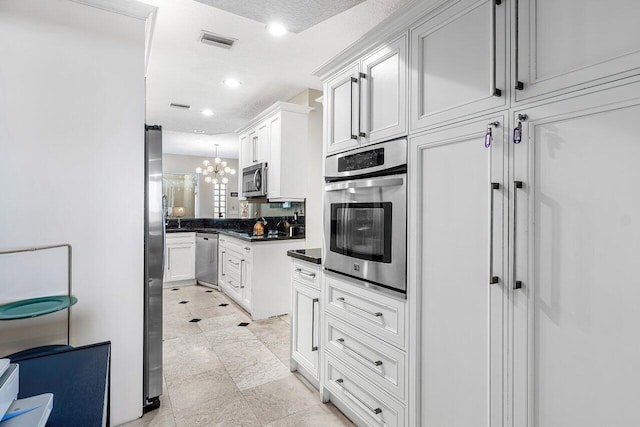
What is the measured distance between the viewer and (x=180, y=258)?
18.7ft

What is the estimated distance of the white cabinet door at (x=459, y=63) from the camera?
50.1 inches

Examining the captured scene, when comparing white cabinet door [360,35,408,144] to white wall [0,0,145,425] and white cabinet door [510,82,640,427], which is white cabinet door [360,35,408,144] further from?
white wall [0,0,145,425]

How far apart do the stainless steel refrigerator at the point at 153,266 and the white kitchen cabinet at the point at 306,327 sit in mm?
956

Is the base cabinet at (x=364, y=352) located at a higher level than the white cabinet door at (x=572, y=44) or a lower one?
lower

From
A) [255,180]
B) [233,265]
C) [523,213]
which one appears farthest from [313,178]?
[523,213]

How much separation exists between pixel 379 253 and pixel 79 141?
1.84 meters

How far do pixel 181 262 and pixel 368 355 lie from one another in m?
4.57

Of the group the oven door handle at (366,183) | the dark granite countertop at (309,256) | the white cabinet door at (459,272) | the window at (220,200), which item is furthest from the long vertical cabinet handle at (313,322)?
the window at (220,200)

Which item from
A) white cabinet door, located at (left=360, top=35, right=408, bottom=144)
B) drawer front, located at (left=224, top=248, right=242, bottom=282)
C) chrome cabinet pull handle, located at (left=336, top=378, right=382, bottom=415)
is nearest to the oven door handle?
white cabinet door, located at (left=360, top=35, right=408, bottom=144)

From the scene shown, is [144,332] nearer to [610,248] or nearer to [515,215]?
[515,215]

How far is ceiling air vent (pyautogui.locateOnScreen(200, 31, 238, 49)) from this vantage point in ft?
9.21

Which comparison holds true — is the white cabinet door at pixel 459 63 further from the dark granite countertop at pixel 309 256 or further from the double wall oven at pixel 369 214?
the dark granite countertop at pixel 309 256

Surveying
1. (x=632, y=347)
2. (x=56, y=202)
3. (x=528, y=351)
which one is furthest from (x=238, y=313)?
(x=632, y=347)

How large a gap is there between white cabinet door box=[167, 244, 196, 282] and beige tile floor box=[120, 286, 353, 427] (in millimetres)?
1580
